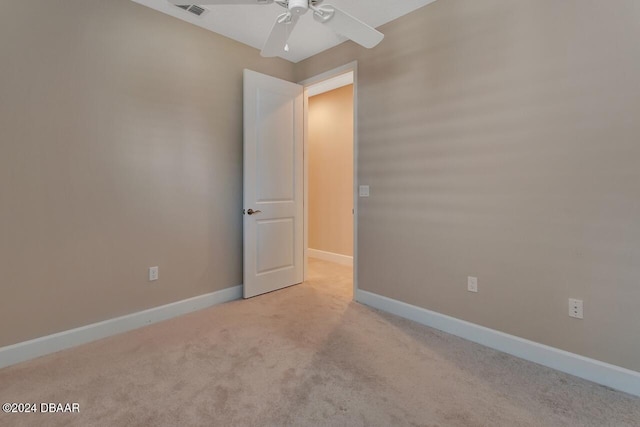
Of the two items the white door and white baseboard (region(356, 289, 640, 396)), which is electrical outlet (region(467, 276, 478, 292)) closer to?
white baseboard (region(356, 289, 640, 396))

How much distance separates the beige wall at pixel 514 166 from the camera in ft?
5.48

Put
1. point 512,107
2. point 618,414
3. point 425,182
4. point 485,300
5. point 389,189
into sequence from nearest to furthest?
1. point 618,414
2. point 512,107
3. point 485,300
4. point 425,182
5. point 389,189

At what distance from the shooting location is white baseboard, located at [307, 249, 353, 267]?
4520 mm

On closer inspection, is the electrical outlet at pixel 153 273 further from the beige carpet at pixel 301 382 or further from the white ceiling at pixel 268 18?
the white ceiling at pixel 268 18

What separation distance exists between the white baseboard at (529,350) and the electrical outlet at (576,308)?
238mm

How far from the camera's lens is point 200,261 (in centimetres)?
285

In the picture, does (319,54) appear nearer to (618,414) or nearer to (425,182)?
(425,182)

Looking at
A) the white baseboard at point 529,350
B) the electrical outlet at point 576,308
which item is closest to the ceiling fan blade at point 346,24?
the electrical outlet at point 576,308

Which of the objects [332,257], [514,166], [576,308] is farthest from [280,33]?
[332,257]

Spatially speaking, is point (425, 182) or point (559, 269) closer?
point (559, 269)

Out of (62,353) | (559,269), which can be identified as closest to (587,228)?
(559,269)

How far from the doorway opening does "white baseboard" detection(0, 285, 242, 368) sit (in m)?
1.68

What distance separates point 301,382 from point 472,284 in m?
1.42

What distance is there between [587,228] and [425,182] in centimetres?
106
